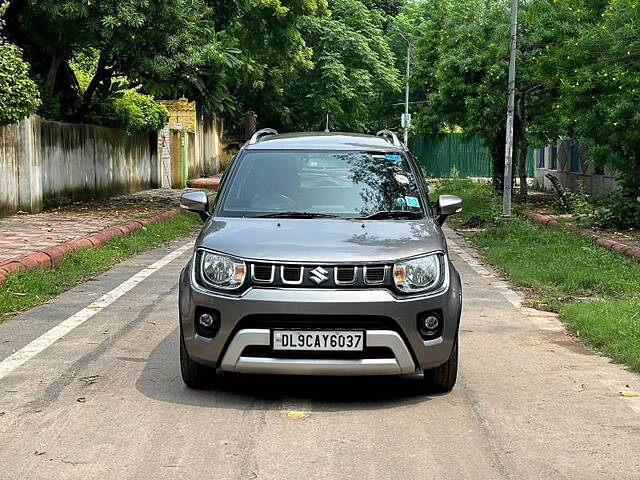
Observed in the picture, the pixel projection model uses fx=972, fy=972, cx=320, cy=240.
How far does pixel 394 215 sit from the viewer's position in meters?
6.45

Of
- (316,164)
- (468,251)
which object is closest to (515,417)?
(316,164)

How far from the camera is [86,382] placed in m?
6.12

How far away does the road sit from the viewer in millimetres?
4547

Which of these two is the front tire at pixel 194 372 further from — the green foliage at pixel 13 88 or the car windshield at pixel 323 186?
the green foliage at pixel 13 88

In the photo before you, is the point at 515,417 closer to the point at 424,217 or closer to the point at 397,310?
the point at 397,310

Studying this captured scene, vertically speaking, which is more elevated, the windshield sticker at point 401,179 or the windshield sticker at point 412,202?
the windshield sticker at point 401,179

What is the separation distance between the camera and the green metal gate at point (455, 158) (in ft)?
163

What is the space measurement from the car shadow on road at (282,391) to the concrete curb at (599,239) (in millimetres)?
7167

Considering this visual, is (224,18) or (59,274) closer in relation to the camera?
(59,274)

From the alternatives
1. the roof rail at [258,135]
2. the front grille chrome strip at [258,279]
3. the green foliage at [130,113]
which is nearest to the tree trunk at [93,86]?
the green foliage at [130,113]

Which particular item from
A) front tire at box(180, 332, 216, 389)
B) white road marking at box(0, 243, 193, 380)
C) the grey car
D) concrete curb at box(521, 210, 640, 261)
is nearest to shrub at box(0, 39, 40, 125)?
white road marking at box(0, 243, 193, 380)

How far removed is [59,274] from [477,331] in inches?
201

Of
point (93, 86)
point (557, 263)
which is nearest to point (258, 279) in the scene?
point (557, 263)

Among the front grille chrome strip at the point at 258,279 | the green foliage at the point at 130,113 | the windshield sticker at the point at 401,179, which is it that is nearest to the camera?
the front grille chrome strip at the point at 258,279
